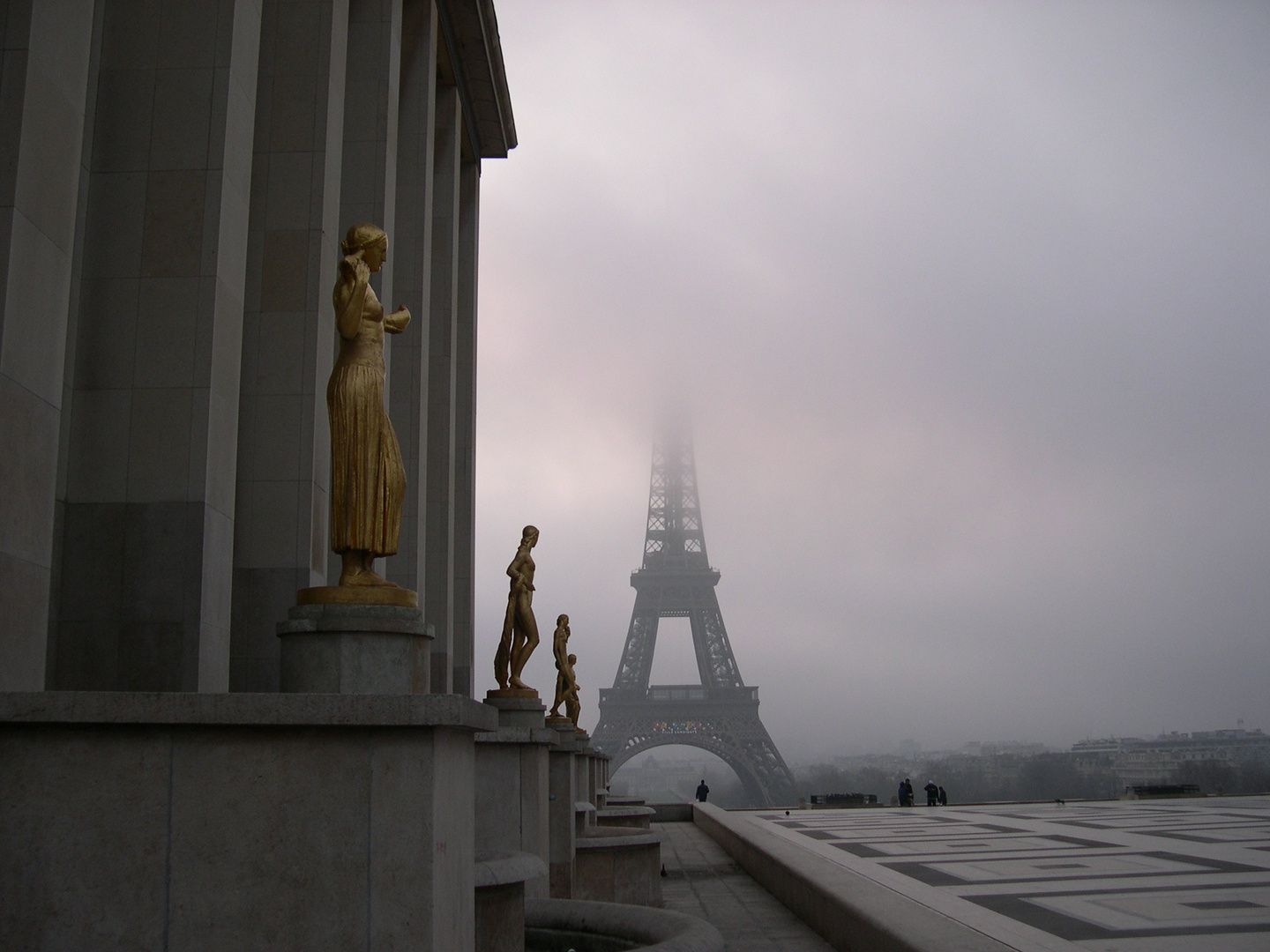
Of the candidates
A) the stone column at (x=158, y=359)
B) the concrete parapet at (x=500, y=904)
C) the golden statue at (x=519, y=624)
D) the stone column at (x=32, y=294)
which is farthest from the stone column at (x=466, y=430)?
the concrete parapet at (x=500, y=904)

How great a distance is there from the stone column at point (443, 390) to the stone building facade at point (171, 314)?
5551mm

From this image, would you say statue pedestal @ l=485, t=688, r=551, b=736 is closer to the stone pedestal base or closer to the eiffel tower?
the stone pedestal base

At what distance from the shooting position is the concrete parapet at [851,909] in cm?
845

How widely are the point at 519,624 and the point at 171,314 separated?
688 cm

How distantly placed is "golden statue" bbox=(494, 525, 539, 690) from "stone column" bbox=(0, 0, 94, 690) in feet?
25.8

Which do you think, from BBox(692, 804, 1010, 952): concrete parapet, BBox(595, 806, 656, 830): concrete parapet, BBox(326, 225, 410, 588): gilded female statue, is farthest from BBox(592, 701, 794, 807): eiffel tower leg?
BBox(326, 225, 410, 588): gilded female statue

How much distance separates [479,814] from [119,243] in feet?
23.6

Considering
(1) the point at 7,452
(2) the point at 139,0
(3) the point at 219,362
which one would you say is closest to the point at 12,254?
(1) the point at 7,452

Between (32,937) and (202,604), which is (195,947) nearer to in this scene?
(32,937)

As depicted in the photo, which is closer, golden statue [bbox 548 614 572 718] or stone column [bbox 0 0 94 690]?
stone column [bbox 0 0 94 690]

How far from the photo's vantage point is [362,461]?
24.3 ft

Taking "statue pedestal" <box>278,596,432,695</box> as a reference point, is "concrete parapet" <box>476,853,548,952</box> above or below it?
below

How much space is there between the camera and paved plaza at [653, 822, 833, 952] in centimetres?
1166

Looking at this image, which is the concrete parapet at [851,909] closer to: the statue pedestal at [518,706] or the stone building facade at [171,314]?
the statue pedestal at [518,706]
